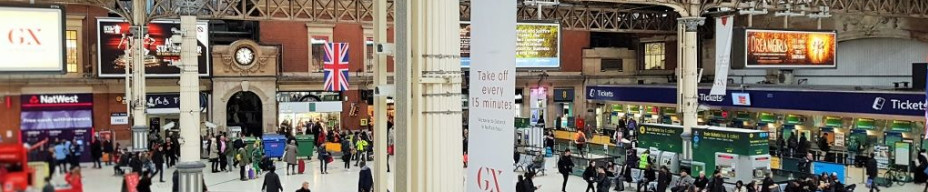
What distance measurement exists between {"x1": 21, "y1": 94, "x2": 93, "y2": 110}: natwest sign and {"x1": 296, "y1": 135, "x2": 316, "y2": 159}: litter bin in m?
21.1

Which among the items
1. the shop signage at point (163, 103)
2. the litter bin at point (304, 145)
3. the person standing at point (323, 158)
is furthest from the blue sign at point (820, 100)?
the shop signage at point (163, 103)

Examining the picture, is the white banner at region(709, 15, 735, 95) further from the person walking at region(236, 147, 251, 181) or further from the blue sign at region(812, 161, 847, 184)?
the person walking at region(236, 147, 251, 181)

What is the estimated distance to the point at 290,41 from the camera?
31.3m

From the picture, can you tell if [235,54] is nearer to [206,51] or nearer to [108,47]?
[206,51]

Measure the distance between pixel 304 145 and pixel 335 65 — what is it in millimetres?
5450

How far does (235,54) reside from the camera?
29.6 meters

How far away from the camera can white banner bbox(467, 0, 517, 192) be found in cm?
601

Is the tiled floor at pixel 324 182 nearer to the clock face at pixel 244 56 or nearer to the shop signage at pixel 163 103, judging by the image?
the shop signage at pixel 163 103

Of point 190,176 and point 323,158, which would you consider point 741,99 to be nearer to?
point 323,158

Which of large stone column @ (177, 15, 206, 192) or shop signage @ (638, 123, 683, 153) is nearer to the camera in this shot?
large stone column @ (177, 15, 206, 192)

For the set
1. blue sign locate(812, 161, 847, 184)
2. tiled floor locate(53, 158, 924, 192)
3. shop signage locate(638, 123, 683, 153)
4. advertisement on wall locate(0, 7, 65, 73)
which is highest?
advertisement on wall locate(0, 7, 65, 73)

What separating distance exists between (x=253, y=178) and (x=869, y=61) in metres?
22.5

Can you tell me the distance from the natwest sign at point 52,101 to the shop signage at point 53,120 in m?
0.03

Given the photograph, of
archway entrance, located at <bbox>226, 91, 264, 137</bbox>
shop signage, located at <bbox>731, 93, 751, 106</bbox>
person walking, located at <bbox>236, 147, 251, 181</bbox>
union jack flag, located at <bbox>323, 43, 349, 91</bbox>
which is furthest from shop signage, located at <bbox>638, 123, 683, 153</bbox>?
archway entrance, located at <bbox>226, 91, 264, 137</bbox>
